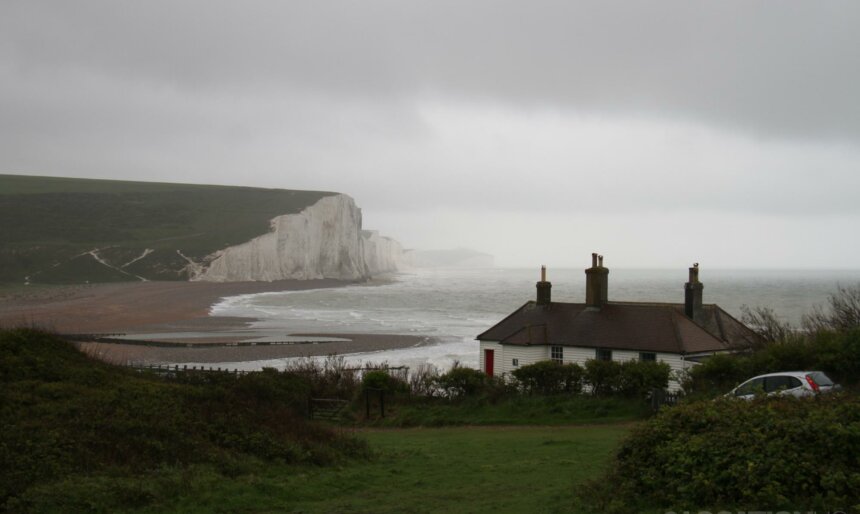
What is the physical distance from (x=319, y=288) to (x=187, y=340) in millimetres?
83254

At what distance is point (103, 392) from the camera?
541 inches

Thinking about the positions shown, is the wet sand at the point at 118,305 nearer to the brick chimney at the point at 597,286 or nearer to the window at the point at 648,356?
the brick chimney at the point at 597,286

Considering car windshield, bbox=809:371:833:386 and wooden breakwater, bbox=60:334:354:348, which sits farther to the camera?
wooden breakwater, bbox=60:334:354:348

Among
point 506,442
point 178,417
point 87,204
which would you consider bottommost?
point 506,442

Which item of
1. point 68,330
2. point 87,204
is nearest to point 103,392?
point 68,330

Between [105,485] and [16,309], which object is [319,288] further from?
[105,485]

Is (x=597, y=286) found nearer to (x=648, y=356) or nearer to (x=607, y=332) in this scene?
(x=607, y=332)

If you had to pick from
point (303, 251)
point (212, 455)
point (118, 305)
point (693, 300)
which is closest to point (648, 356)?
point (693, 300)

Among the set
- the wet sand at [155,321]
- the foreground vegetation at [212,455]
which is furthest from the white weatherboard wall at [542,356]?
the wet sand at [155,321]

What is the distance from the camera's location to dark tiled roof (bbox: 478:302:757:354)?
86.9 feet

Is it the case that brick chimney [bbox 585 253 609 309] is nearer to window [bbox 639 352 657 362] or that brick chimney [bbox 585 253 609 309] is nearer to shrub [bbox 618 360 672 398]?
window [bbox 639 352 657 362]

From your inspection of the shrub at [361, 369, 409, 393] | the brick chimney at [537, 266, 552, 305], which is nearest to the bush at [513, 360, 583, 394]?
the shrub at [361, 369, 409, 393]

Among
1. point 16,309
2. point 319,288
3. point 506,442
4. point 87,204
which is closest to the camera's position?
point 506,442

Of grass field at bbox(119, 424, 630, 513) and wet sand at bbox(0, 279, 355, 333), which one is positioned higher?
wet sand at bbox(0, 279, 355, 333)
